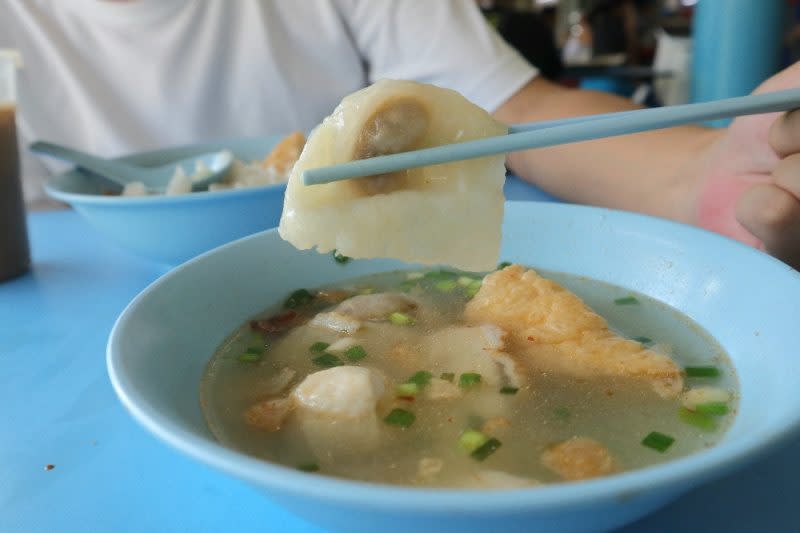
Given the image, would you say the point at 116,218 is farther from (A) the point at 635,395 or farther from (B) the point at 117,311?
(A) the point at 635,395

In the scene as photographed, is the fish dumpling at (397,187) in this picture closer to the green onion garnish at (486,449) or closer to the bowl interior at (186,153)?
the green onion garnish at (486,449)

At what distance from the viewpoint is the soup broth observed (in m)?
0.71

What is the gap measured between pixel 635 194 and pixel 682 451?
3.38 feet

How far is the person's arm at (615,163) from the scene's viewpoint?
1.50 m

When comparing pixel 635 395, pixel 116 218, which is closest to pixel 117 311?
pixel 116 218

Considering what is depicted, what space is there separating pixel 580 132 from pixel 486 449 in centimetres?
37

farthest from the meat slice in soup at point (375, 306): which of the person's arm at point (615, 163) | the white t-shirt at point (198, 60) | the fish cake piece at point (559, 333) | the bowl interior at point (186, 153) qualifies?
Result: the white t-shirt at point (198, 60)

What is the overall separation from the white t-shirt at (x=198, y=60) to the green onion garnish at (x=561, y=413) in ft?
5.65

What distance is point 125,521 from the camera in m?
0.71

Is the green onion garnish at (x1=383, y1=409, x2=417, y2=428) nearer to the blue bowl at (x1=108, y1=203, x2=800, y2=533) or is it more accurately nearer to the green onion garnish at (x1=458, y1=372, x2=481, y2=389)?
the green onion garnish at (x1=458, y1=372, x2=481, y2=389)

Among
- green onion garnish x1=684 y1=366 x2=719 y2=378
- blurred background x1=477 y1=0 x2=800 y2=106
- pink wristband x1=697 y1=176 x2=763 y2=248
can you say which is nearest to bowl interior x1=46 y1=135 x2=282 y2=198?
pink wristband x1=697 y1=176 x2=763 y2=248

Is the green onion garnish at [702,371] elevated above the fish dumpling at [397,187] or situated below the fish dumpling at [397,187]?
below

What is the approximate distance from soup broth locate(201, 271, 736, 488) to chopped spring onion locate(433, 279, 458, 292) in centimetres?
9

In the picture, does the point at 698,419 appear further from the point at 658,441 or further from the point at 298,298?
the point at 298,298
